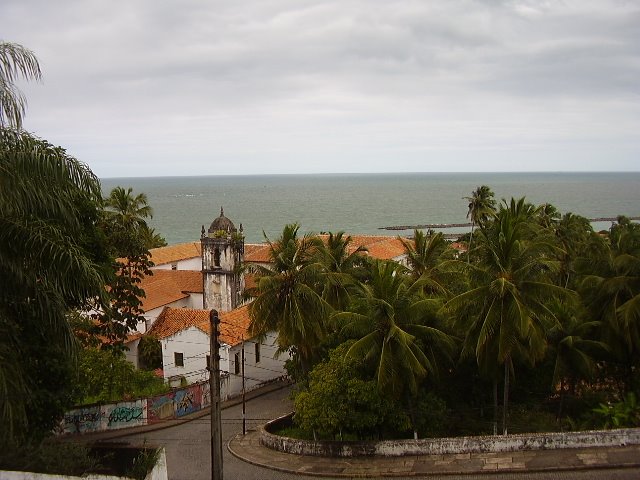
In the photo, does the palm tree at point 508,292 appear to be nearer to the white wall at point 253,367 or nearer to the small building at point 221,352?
the small building at point 221,352

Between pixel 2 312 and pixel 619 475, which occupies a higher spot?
pixel 2 312

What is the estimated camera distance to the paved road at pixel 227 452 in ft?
57.2

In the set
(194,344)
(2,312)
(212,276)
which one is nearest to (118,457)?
(2,312)

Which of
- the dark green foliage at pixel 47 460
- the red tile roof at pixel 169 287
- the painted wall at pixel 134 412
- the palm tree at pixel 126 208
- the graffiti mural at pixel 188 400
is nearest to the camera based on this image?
the dark green foliage at pixel 47 460

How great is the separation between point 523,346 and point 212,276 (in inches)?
888

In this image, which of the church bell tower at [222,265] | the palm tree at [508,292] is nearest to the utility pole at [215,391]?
the palm tree at [508,292]

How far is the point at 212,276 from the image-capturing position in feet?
125

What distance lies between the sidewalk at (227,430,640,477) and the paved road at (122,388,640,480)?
324mm

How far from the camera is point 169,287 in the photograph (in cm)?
4306

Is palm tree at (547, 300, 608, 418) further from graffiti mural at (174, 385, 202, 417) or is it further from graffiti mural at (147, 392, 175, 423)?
graffiti mural at (147, 392, 175, 423)

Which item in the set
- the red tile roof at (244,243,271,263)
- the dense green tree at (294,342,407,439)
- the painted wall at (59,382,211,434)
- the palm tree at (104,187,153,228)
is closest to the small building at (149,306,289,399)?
the painted wall at (59,382,211,434)

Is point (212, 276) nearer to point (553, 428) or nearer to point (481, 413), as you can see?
point (481, 413)

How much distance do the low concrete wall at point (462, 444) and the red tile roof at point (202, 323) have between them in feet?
28.2

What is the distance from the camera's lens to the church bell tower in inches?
1475
